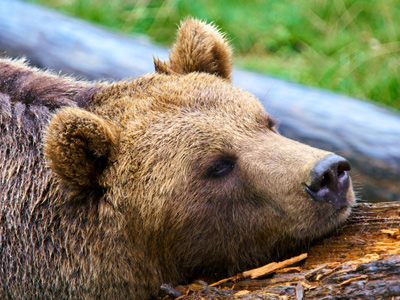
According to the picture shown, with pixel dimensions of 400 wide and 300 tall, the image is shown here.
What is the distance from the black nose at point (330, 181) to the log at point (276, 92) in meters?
2.66

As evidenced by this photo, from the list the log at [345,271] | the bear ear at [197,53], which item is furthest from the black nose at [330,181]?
the bear ear at [197,53]

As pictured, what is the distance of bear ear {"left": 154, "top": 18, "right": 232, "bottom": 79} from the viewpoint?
18.1ft

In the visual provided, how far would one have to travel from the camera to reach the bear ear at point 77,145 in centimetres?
428

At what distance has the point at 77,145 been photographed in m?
4.35

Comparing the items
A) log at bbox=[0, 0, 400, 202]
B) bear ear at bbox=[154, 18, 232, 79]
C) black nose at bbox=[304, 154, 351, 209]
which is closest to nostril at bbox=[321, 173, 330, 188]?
black nose at bbox=[304, 154, 351, 209]

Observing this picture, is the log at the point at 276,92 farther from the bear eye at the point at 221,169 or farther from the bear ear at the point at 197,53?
the bear eye at the point at 221,169

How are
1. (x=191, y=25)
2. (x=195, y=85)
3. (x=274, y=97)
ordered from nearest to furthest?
(x=195, y=85) < (x=191, y=25) < (x=274, y=97)

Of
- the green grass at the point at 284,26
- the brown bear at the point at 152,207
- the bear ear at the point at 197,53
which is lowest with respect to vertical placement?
the brown bear at the point at 152,207

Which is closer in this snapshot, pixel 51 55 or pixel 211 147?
pixel 211 147

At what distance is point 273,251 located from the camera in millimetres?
4707

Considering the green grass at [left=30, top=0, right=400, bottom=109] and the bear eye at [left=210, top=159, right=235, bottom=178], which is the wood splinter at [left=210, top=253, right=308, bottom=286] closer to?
the bear eye at [left=210, top=159, right=235, bottom=178]

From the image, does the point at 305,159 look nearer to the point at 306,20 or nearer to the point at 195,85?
the point at 195,85

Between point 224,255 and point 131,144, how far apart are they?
1263 millimetres

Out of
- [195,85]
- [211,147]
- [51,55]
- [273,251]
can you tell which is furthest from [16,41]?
[273,251]
